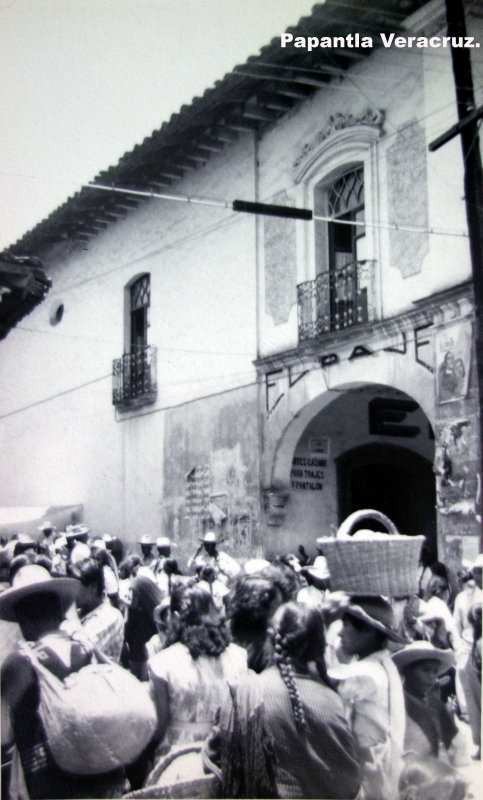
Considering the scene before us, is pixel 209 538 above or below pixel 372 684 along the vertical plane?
above

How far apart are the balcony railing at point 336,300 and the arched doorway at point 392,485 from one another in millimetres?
990

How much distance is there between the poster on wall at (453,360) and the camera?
5.83m

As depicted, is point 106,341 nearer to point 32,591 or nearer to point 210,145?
point 210,145

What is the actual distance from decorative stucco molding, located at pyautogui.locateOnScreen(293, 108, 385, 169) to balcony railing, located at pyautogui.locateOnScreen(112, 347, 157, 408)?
2006 millimetres

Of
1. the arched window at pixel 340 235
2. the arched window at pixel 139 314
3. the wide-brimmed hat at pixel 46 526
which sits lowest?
the wide-brimmed hat at pixel 46 526

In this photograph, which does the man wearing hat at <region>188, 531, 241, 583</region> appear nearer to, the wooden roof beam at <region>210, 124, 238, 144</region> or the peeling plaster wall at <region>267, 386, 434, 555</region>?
the peeling plaster wall at <region>267, 386, 434, 555</region>

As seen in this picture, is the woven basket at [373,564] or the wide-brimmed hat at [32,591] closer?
the woven basket at [373,564]

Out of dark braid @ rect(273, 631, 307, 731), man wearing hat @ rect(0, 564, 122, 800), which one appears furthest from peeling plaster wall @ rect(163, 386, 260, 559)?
dark braid @ rect(273, 631, 307, 731)

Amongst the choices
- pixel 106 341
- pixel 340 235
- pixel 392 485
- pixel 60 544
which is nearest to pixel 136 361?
pixel 106 341

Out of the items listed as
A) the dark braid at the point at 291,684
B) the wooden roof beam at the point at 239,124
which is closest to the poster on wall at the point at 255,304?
the wooden roof beam at the point at 239,124

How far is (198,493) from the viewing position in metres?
6.47

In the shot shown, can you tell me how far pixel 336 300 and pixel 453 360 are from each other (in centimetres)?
119

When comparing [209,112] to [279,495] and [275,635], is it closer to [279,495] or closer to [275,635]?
[279,495]

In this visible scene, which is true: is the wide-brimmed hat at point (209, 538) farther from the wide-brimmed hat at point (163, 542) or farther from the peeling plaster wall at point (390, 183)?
the peeling plaster wall at point (390, 183)
